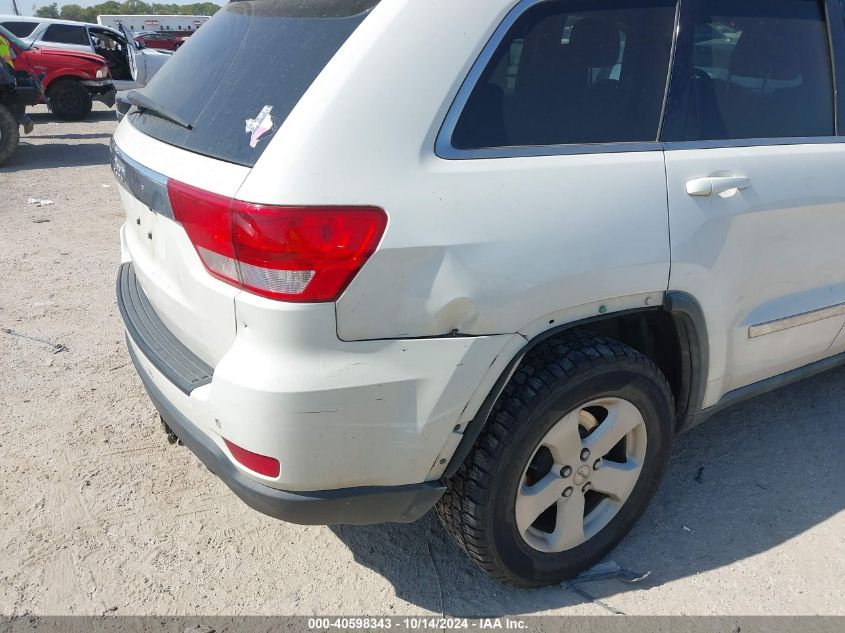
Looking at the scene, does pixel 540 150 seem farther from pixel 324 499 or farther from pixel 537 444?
pixel 324 499

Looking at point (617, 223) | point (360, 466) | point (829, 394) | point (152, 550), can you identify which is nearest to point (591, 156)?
point (617, 223)

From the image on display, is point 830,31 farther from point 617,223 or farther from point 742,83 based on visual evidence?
point 617,223

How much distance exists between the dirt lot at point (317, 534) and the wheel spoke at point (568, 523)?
7.2 inches

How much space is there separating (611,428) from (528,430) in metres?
0.38

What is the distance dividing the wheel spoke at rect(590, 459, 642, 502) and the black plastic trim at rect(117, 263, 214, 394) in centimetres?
128

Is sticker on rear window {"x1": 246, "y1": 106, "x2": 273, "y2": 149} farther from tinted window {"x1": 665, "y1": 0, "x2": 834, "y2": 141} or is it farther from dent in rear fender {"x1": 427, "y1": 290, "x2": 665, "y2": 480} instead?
tinted window {"x1": 665, "y1": 0, "x2": 834, "y2": 141}

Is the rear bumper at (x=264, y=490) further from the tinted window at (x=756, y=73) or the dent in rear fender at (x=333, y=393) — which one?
the tinted window at (x=756, y=73)

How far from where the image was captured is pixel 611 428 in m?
2.29

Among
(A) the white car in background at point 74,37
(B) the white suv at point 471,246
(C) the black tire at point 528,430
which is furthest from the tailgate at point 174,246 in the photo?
(A) the white car in background at point 74,37

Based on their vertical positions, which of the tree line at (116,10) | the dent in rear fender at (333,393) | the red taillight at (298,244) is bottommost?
the tree line at (116,10)

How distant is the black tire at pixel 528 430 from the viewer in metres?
2.05

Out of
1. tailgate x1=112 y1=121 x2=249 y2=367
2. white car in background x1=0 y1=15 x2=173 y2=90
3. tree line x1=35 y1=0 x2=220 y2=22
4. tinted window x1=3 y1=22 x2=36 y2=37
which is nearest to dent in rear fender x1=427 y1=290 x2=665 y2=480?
tailgate x1=112 y1=121 x2=249 y2=367

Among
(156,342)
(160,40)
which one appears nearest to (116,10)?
(160,40)

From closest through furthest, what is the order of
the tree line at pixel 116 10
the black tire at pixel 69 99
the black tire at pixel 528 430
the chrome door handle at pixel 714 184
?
the black tire at pixel 528 430
the chrome door handle at pixel 714 184
the black tire at pixel 69 99
the tree line at pixel 116 10
